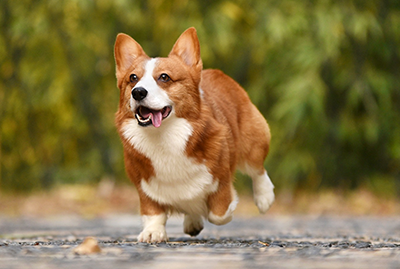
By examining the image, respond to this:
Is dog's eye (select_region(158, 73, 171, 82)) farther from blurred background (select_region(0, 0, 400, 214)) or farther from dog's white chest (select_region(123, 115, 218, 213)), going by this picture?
blurred background (select_region(0, 0, 400, 214))

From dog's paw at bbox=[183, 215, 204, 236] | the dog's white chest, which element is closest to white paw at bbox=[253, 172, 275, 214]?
dog's paw at bbox=[183, 215, 204, 236]

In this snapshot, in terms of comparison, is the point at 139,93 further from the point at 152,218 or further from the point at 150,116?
the point at 152,218

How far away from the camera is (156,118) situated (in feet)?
10.2

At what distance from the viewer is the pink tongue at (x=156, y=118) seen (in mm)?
3084

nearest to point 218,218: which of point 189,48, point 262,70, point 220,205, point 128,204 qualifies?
point 220,205

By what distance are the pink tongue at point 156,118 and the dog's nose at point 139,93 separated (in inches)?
6.2

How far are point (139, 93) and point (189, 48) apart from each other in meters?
0.60

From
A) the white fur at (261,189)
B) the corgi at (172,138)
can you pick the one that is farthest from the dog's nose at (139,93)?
the white fur at (261,189)

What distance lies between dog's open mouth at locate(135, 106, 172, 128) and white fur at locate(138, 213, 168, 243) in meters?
0.57

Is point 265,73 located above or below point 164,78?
above

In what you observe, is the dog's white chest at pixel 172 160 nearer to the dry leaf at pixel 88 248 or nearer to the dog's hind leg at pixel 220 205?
the dog's hind leg at pixel 220 205

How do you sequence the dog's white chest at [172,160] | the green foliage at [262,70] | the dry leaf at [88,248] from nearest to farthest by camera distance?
the dry leaf at [88,248] → the dog's white chest at [172,160] → the green foliage at [262,70]

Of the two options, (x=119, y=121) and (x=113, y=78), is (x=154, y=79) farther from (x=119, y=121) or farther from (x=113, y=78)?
(x=113, y=78)

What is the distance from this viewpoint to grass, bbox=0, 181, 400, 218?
7629 millimetres
